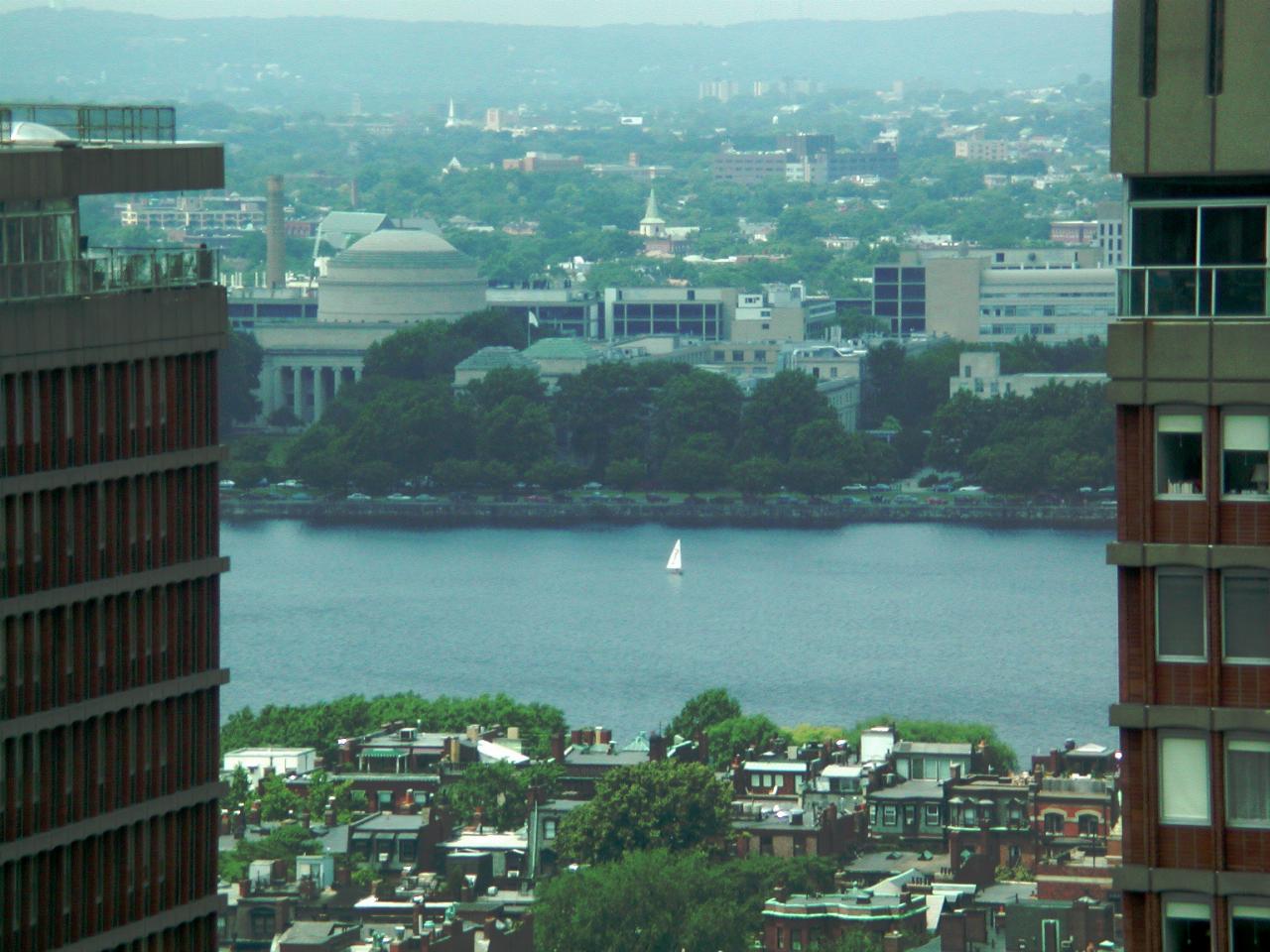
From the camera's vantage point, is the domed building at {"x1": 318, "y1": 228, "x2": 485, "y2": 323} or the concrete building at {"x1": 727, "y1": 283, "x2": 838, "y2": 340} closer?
the concrete building at {"x1": 727, "y1": 283, "x2": 838, "y2": 340}

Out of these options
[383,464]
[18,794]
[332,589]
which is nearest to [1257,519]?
[18,794]

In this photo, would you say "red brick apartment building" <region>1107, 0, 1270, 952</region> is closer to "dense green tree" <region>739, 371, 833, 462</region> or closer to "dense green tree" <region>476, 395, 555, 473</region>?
"dense green tree" <region>739, 371, 833, 462</region>

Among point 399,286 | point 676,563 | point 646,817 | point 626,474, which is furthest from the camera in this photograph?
point 399,286

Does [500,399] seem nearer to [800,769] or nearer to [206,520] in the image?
[800,769]

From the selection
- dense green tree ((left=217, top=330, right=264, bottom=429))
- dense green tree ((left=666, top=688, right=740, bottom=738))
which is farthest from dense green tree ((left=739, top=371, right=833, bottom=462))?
dense green tree ((left=666, top=688, right=740, bottom=738))

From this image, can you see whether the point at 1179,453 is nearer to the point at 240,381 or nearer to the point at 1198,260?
the point at 1198,260

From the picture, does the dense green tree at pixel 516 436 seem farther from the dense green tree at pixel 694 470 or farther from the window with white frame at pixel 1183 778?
the window with white frame at pixel 1183 778

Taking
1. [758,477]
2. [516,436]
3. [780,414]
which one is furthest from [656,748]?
[780,414]
